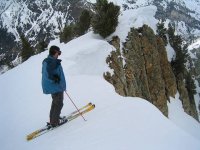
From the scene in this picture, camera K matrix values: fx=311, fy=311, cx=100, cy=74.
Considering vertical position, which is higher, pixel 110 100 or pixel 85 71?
pixel 85 71

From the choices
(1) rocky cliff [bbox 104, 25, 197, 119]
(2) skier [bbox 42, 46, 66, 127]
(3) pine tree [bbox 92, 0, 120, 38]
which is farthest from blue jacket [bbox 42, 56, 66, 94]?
(3) pine tree [bbox 92, 0, 120, 38]

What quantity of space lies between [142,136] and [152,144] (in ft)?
1.81

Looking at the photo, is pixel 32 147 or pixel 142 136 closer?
pixel 142 136

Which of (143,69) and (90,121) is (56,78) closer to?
(90,121)

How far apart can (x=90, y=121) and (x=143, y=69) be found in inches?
853

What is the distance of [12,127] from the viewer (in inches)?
495

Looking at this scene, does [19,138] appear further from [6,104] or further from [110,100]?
[6,104]

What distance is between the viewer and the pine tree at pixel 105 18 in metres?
28.1

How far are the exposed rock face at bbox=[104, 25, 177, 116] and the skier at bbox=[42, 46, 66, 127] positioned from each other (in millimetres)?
9569

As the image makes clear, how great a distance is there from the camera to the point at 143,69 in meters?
31.4

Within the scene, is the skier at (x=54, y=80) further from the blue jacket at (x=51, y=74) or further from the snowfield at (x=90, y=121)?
the snowfield at (x=90, y=121)

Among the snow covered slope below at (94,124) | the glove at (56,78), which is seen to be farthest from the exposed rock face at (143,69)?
the glove at (56,78)

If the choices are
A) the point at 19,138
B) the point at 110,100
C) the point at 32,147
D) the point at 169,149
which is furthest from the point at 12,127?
the point at 169,149

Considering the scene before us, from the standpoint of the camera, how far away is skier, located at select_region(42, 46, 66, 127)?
1039cm
